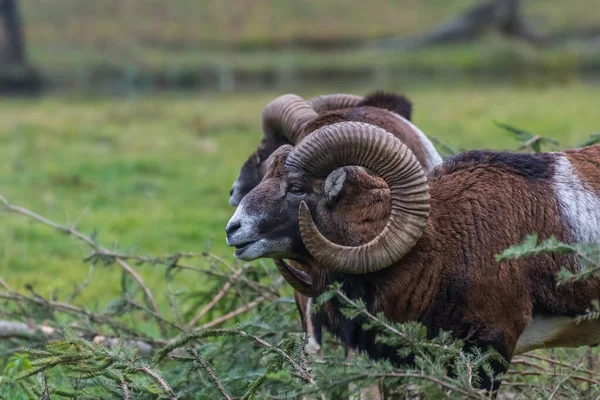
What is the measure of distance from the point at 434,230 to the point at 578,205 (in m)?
0.83

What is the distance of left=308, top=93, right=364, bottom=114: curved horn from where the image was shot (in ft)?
25.6

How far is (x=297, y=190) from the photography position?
5641 millimetres

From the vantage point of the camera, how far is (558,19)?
4697 centimetres

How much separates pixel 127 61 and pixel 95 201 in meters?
22.8

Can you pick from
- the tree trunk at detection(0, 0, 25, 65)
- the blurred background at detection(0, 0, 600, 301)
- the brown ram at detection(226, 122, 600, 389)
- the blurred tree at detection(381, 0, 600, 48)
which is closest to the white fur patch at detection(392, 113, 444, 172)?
the blurred background at detection(0, 0, 600, 301)

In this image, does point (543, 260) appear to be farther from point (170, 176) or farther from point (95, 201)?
point (170, 176)

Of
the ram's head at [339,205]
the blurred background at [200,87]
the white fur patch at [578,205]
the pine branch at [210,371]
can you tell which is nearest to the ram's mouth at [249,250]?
the ram's head at [339,205]

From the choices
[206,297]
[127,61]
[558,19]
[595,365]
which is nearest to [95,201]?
[206,297]

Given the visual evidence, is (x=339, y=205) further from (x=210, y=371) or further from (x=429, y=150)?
(x=429, y=150)

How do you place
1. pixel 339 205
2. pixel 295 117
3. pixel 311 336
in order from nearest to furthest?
pixel 339 205 → pixel 311 336 → pixel 295 117

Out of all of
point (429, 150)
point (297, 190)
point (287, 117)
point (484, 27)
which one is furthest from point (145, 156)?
point (484, 27)

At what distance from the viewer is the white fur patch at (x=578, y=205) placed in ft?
17.7

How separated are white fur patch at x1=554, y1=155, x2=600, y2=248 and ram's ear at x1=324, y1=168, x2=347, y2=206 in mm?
1235

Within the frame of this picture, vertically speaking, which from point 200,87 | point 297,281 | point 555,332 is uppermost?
point 297,281
